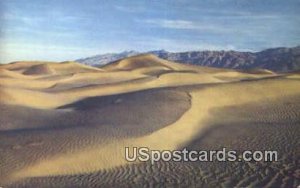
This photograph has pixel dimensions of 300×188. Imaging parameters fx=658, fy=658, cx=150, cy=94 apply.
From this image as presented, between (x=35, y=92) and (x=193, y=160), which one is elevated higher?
(x=35, y=92)

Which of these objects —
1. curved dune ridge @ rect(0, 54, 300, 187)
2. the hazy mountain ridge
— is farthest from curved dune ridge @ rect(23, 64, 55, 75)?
the hazy mountain ridge

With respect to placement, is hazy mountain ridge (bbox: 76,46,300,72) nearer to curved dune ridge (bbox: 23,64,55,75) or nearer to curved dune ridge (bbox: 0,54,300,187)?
curved dune ridge (bbox: 0,54,300,187)

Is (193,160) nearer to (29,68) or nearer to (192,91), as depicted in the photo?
(192,91)

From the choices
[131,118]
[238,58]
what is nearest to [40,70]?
[131,118]

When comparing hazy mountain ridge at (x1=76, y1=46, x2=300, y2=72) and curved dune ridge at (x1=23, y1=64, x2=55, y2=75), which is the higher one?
hazy mountain ridge at (x1=76, y1=46, x2=300, y2=72)

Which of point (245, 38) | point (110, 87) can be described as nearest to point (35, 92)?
point (110, 87)

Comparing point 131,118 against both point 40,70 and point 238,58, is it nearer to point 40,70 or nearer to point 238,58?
point 40,70
